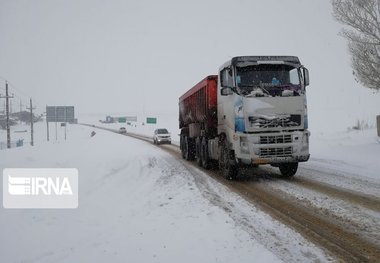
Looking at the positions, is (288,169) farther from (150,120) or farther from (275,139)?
(150,120)

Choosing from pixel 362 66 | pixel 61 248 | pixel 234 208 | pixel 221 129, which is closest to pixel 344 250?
pixel 234 208

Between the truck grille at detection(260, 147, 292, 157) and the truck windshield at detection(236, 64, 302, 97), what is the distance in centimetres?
164

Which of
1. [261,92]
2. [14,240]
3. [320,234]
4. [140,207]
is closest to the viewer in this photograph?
[320,234]

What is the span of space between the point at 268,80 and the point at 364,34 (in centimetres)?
1286

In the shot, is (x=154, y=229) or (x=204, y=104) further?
(x=204, y=104)

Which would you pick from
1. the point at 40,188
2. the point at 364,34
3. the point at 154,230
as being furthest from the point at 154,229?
the point at 364,34

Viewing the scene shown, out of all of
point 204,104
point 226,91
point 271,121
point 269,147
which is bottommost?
point 269,147

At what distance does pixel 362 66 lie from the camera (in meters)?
20.1

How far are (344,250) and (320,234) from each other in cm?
74

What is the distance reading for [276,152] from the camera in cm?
1062

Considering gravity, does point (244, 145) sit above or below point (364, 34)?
below

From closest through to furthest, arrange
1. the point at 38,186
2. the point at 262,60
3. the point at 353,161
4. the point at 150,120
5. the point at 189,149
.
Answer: the point at 262,60, the point at 38,186, the point at 353,161, the point at 189,149, the point at 150,120

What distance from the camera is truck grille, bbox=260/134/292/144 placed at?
10523mm

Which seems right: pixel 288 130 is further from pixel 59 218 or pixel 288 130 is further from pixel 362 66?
pixel 362 66
